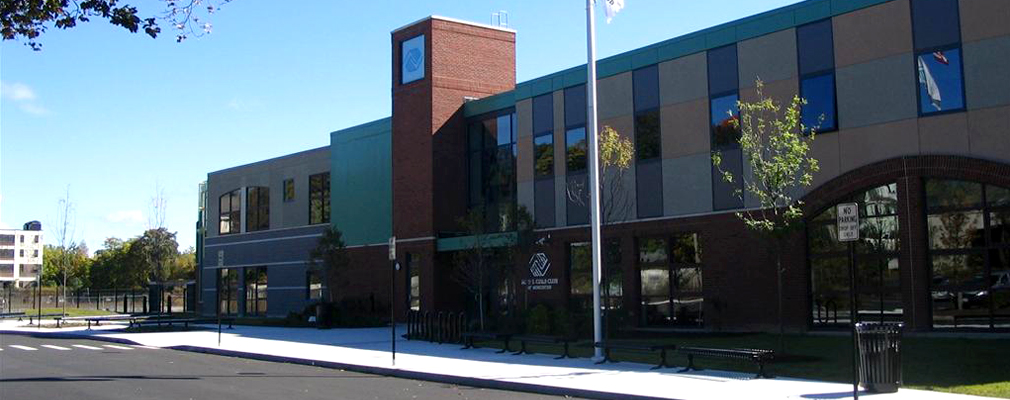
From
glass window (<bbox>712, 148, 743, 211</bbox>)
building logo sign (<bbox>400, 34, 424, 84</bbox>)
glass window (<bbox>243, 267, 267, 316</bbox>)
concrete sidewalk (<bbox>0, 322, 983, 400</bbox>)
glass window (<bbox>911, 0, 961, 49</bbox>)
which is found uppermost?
building logo sign (<bbox>400, 34, 424, 84</bbox>)

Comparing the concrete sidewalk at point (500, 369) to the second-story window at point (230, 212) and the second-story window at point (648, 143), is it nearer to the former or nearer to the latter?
the second-story window at point (648, 143)

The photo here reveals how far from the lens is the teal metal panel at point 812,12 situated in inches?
999

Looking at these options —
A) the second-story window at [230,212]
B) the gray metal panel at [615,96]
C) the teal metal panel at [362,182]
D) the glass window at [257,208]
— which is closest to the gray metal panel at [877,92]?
the gray metal panel at [615,96]

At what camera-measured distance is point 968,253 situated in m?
22.3

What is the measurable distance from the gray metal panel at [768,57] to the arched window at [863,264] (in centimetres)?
417

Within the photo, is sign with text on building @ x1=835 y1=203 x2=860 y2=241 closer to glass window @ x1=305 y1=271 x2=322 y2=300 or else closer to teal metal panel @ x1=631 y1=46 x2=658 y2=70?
teal metal panel @ x1=631 y1=46 x2=658 y2=70

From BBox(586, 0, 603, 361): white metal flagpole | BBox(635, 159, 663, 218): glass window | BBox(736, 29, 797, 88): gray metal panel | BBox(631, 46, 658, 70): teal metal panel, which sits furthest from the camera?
BBox(631, 46, 658, 70): teal metal panel

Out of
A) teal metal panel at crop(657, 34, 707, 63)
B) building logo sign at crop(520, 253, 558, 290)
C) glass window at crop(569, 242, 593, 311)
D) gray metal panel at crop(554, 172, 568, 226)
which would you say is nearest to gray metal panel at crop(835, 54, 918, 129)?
teal metal panel at crop(657, 34, 707, 63)

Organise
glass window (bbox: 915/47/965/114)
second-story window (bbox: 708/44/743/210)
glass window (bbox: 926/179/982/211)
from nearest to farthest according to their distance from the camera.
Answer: glass window (bbox: 926/179/982/211) → glass window (bbox: 915/47/965/114) → second-story window (bbox: 708/44/743/210)

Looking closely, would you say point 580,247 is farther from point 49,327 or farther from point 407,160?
point 49,327

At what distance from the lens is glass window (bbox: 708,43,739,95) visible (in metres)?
27.6

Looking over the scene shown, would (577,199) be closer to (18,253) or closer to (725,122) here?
(725,122)

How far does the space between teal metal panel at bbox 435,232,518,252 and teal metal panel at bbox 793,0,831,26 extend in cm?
1169

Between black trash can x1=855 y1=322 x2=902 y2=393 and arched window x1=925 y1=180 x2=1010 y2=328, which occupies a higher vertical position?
arched window x1=925 y1=180 x2=1010 y2=328
